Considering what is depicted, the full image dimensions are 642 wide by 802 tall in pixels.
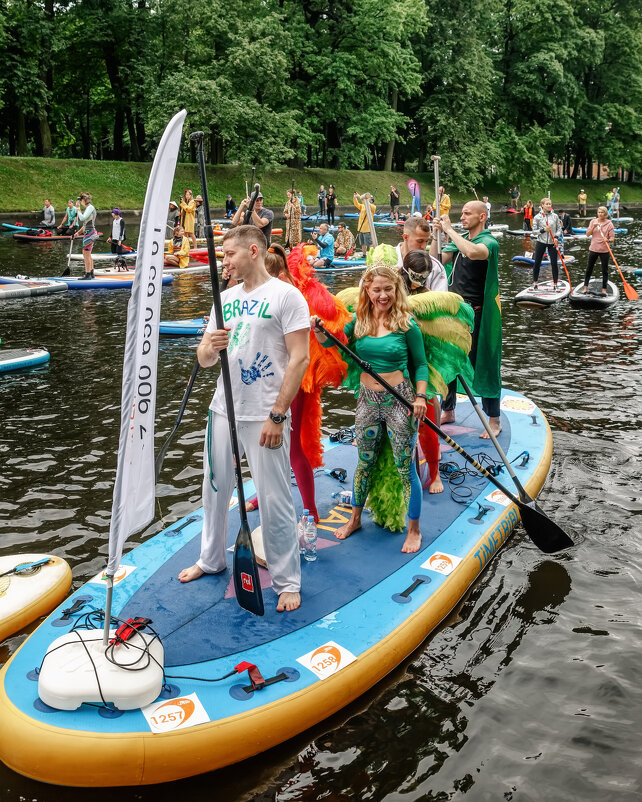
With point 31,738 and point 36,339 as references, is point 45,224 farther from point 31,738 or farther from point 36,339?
point 31,738

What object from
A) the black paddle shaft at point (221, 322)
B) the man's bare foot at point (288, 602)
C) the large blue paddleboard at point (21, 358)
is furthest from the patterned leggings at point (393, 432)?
the large blue paddleboard at point (21, 358)

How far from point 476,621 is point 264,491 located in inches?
77.6

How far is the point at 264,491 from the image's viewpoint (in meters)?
4.38

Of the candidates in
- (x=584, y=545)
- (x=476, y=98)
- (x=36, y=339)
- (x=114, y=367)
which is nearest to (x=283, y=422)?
(x=584, y=545)

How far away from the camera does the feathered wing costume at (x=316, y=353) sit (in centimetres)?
543

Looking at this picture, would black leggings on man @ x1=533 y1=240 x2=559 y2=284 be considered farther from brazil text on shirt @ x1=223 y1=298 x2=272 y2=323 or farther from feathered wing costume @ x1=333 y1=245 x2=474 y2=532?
brazil text on shirt @ x1=223 y1=298 x2=272 y2=323

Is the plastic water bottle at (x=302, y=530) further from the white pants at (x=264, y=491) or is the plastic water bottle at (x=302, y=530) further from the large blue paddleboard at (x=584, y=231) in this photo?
the large blue paddleboard at (x=584, y=231)

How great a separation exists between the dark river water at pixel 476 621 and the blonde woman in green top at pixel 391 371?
103 cm

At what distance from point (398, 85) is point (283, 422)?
153ft

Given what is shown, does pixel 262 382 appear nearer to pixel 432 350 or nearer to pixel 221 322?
pixel 221 322

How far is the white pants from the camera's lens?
4.37m

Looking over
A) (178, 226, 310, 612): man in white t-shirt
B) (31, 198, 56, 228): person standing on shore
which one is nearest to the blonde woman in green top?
(178, 226, 310, 612): man in white t-shirt

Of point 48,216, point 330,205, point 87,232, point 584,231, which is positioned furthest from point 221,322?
point 584,231

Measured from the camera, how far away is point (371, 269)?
5.13 meters
